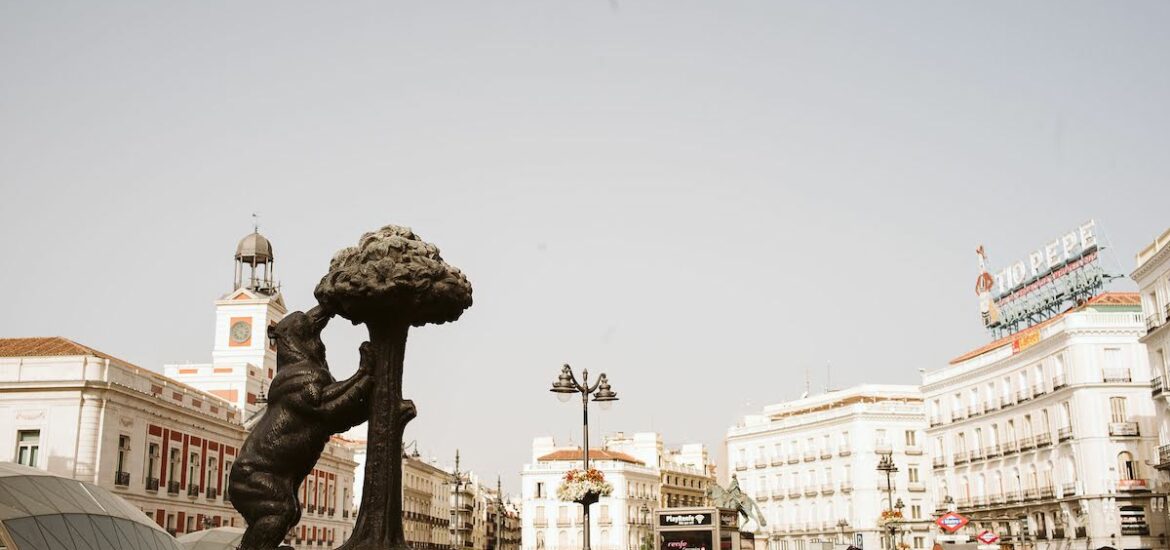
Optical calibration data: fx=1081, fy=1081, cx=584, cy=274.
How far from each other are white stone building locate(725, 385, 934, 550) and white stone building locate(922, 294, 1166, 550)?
40.7ft

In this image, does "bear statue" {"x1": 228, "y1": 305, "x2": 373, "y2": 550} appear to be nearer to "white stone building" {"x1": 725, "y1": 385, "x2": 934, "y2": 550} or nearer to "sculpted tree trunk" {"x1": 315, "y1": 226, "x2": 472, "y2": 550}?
"sculpted tree trunk" {"x1": 315, "y1": 226, "x2": 472, "y2": 550}

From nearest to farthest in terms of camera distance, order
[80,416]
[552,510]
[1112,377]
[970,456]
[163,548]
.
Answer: [163,548] < [80,416] < [1112,377] < [970,456] < [552,510]

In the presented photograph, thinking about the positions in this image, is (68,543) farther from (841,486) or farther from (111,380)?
(841,486)

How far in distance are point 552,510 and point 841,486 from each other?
3024cm

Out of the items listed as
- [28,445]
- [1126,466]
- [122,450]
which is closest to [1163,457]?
[1126,466]

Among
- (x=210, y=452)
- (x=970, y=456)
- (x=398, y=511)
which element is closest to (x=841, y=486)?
(x=970, y=456)

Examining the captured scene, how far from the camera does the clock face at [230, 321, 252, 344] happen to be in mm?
65250

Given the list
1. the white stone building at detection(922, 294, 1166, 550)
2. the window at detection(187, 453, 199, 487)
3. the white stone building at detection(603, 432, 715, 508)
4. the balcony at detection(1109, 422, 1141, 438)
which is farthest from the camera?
the white stone building at detection(603, 432, 715, 508)

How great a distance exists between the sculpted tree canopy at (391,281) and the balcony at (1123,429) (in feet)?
147

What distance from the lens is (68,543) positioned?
22.5 m

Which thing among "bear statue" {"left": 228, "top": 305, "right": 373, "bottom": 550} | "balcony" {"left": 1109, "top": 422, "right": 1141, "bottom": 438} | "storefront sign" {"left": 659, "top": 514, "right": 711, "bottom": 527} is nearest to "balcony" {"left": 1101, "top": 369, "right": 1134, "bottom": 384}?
"balcony" {"left": 1109, "top": 422, "right": 1141, "bottom": 438}

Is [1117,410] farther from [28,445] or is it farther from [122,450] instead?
[28,445]

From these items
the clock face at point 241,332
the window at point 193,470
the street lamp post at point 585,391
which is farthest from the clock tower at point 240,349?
the street lamp post at point 585,391

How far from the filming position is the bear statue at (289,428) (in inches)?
376
